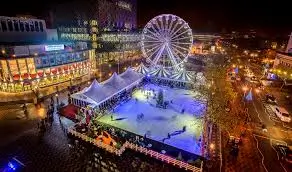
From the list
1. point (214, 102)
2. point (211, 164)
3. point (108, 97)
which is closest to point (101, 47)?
point (108, 97)

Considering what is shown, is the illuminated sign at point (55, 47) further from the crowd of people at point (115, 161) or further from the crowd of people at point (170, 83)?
the crowd of people at point (115, 161)

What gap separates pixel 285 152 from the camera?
20.4 metres

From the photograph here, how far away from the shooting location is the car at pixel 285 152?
19614 mm

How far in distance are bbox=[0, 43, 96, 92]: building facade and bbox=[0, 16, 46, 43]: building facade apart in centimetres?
886

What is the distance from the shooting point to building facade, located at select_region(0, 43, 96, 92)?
36.6 meters

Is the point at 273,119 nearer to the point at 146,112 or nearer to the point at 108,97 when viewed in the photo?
the point at 146,112

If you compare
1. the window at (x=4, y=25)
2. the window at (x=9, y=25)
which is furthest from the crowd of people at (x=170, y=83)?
the window at (x=4, y=25)

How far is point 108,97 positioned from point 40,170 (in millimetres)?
13755

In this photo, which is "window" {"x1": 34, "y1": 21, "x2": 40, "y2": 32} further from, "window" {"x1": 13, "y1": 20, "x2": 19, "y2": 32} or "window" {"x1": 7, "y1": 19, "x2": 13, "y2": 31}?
"window" {"x1": 7, "y1": 19, "x2": 13, "y2": 31}

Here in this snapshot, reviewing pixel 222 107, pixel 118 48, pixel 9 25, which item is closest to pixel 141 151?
pixel 222 107

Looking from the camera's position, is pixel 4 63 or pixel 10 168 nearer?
pixel 10 168

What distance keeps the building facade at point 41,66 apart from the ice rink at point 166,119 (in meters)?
19.8

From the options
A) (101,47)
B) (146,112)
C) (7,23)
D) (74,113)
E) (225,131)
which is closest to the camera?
(225,131)

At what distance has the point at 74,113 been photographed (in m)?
27.7
